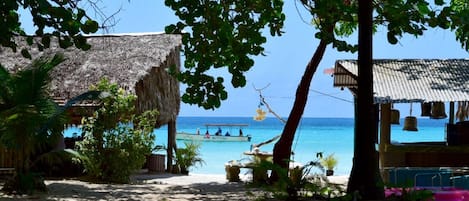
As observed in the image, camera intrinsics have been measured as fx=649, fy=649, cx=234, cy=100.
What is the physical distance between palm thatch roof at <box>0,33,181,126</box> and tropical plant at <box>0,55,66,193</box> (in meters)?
3.65

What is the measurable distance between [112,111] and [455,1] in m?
5.60

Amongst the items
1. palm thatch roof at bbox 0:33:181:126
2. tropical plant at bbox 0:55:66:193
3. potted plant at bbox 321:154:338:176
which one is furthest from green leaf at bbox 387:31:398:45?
potted plant at bbox 321:154:338:176

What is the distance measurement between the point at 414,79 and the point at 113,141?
4830 mm

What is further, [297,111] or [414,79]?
[297,111]

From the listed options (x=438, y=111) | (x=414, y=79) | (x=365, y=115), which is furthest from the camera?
(x=438, y=111)

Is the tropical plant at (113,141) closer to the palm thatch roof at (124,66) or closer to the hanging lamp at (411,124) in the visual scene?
the palm thatch roof at (124,66)

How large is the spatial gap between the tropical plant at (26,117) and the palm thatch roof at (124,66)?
3.65m

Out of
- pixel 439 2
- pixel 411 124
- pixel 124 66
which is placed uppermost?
pixel 124 66

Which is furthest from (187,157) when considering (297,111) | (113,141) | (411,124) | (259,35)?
(259,35)

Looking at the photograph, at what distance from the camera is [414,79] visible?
30.8ft

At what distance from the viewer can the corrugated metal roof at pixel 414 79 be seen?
345 inches

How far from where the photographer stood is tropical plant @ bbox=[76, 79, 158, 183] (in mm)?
10516

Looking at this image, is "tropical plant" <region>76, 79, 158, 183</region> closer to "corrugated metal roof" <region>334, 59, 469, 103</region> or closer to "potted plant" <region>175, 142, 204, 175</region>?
"potted plant" <region>175, 142, 204, 175</region>

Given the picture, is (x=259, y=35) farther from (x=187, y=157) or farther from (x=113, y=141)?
(x=187, y=157)
